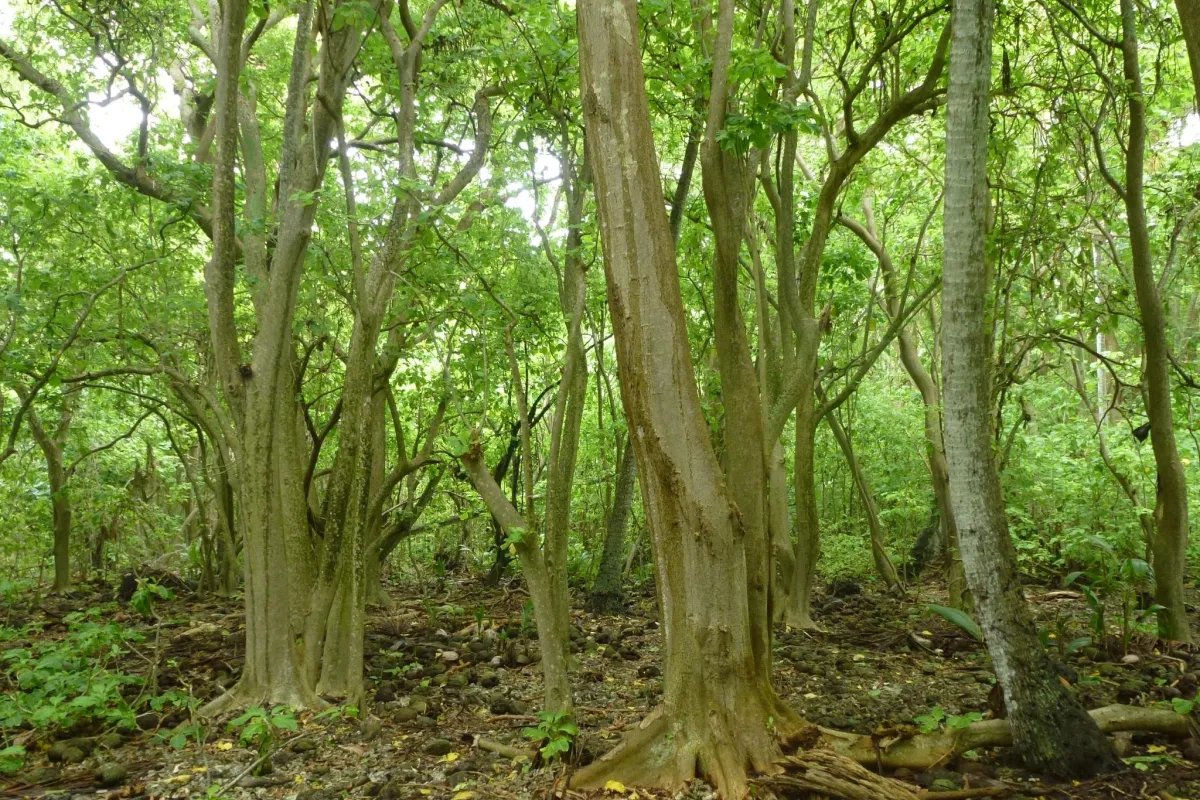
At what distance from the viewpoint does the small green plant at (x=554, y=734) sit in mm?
4070

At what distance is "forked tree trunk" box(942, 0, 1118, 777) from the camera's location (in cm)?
365

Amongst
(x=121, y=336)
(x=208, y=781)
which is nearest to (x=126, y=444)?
(x=121, y=336)

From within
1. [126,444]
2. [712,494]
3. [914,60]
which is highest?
[914,60]

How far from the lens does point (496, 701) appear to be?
5898 mm

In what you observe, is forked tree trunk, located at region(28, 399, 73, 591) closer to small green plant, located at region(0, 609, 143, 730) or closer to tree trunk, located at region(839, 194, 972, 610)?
small green plant, located at region(0, 609, 143, 730)

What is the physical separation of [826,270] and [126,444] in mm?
10079

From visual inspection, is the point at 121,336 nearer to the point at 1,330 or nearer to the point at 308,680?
the point at 1,330

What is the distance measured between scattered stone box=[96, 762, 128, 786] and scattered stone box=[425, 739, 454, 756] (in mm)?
1565

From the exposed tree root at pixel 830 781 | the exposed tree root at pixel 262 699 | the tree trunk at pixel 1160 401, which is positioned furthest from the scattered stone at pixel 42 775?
the tree trunk at pixel 1160 401

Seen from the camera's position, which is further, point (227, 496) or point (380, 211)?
point (227, 496)

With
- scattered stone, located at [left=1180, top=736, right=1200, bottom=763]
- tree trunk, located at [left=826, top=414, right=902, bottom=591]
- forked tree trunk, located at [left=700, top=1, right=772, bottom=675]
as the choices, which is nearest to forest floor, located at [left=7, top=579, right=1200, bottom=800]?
scattered stone, located at [left=1180, top=736, right=1200, bottom=763]

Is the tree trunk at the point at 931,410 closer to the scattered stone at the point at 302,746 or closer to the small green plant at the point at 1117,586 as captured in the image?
the small green plant at the point at 1117,586

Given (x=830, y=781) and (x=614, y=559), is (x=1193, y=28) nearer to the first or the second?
(x=830, y=781)

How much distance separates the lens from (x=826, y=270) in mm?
8312
